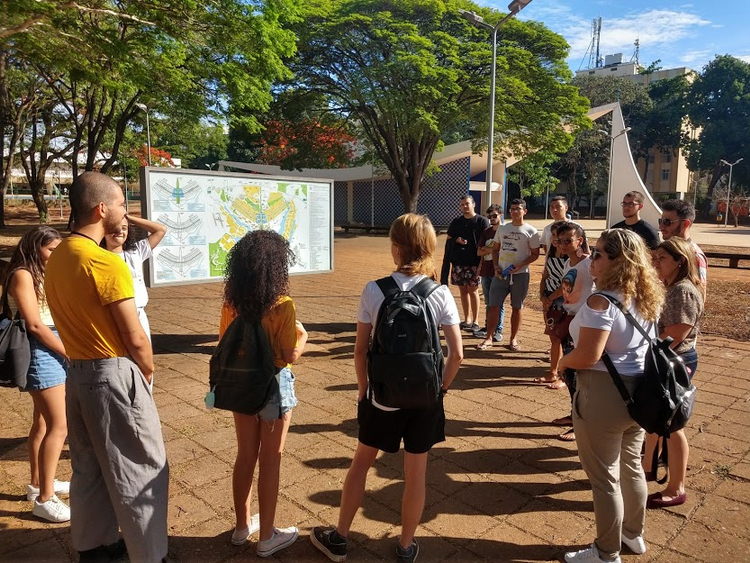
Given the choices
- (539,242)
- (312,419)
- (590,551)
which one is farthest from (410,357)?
(539,242)

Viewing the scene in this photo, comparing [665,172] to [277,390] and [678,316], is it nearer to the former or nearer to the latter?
[678,316]

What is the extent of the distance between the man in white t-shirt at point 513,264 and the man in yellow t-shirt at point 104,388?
4.61m

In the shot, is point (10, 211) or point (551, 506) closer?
point (551, 506)

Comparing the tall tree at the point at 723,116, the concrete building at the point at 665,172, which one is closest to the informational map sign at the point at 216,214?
the tall tree at the point at 723,116

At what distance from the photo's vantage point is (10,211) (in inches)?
1505

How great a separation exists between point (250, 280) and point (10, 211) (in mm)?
44242

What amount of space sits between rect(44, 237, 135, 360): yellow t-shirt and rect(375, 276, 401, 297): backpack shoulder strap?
1.01 m

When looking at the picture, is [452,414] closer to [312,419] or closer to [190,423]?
[312,419]

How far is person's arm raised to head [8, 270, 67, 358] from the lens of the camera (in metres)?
2.68

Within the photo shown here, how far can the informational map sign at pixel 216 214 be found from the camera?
17.8ft

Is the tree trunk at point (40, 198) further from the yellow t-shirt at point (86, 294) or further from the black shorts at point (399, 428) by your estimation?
the black shorts at point (399, 428)

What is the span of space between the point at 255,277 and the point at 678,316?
→ 2.18m

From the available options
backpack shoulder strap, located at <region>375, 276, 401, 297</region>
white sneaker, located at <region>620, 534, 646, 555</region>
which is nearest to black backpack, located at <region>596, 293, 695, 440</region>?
white sneaker, located at <region>620, 534, 646, 555</region>

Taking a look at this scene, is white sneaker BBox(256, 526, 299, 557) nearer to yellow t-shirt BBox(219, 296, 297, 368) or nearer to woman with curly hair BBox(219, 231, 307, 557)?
woman with curly hair BBox(219, 231, 307, 557)
